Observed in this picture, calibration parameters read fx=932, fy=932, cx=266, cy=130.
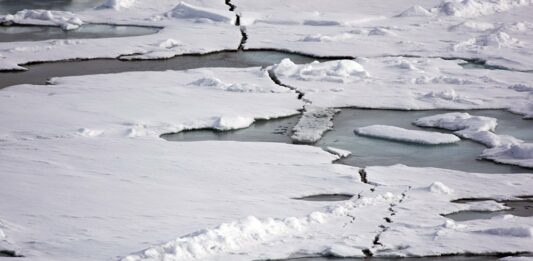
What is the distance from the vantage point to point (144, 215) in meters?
7.20

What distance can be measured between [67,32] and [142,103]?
530 cm

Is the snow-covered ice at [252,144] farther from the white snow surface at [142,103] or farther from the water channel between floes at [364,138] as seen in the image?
the water channel between floes at [364,138]

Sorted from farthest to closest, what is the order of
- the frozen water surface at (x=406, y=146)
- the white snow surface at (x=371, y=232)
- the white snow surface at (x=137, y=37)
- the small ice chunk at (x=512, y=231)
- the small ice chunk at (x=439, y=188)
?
the white snow surface at (x=137, y=37)
the frozen water surface at (x=406, y=146)
the small ice chunk at (x=439, y=188)
the small ice chunk at (x=512, y=231)
the white snow surface at (x=371, y=232)

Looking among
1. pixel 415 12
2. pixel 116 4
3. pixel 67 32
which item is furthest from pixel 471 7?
pixel 67 32

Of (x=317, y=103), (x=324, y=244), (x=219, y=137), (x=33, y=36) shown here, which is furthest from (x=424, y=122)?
(x=33, y=36)

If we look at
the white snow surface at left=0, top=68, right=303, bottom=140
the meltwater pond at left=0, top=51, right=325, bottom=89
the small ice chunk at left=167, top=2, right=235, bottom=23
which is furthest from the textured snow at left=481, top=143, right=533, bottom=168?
the small ice chunk at left=167, top=2, right=235, bottom=23

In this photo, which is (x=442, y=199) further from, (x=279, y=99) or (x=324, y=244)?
(x=279, y=99)

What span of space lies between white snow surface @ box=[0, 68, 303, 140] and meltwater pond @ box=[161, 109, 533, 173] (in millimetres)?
243

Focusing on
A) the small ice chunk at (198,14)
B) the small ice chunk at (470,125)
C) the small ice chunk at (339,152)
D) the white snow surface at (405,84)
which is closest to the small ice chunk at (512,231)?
the small ice chunk at (339,152)

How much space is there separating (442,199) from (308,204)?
1.16 m

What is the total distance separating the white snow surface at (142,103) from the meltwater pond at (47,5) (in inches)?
234

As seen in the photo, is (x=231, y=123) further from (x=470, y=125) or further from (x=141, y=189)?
(x=470, y=125)

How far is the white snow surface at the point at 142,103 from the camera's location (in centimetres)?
994

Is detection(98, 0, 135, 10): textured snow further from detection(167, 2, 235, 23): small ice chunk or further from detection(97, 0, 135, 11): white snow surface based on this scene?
detection(167, 2, 235, 23): small ice chunk
